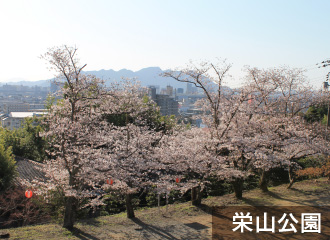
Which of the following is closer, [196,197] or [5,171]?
[196,197]

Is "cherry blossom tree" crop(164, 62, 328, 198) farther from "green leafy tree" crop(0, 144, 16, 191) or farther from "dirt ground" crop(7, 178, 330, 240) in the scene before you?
"green leafy tree" crop(0, 144, 16, 191)

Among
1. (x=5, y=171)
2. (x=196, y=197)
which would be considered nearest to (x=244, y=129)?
(x=196, y=197)

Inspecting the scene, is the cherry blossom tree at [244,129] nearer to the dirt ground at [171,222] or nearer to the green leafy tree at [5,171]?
the dirt ground at [171,222]

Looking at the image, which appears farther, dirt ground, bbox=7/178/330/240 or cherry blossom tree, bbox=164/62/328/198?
cherry blossom tree, bbox=164/62/328/198

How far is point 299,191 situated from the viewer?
13828 millimetres

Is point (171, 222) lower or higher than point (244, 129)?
lower

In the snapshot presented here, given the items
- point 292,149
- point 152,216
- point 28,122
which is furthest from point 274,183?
point 28,122

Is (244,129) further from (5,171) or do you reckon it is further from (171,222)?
(5,171)

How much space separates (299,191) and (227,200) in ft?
13.1

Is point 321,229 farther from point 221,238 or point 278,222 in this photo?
point 221,238

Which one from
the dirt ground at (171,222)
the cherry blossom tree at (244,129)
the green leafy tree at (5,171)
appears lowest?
the dirt ground at (171,222)

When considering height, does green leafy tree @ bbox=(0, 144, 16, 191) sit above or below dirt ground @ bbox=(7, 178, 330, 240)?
above

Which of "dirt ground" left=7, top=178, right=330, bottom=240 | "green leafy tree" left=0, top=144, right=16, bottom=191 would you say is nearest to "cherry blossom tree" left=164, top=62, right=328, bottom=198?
"dirt ground" left=7, top=178, right=330, bottom=240

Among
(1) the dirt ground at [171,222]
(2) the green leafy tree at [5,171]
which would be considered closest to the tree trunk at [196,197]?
(1) the dirt ground at [171,222]
